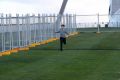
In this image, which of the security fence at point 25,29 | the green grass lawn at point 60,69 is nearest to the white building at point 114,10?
the security fence at point 25,29

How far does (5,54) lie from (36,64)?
21.4ft

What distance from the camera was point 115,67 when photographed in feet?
62.0

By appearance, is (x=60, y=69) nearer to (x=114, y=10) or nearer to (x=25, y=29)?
(x=25, y=29)

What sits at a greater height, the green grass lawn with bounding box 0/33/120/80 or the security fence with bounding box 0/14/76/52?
the security fence with bounding box 0/14/76/52

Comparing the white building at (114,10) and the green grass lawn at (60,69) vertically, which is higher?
the white building at (114,10)

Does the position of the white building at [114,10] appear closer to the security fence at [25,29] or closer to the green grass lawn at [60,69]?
the security fence at [25,29]

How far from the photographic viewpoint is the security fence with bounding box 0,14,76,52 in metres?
28.6

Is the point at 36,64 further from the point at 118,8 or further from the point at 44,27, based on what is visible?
the point at 118,8

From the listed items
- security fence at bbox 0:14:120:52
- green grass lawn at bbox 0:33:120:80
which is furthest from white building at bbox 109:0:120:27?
green grass lawn at bbox 0:33:120:80

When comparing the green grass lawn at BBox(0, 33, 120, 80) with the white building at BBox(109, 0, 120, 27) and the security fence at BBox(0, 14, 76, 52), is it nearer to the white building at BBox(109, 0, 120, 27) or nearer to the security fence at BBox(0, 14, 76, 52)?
the security fence at BBox(0, 14, 76, 52)

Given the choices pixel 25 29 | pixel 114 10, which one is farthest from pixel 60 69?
pixel 114 10

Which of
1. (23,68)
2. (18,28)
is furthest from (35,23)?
(23,68)

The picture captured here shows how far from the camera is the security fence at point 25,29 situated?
28.6 m

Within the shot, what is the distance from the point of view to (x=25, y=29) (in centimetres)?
3353
